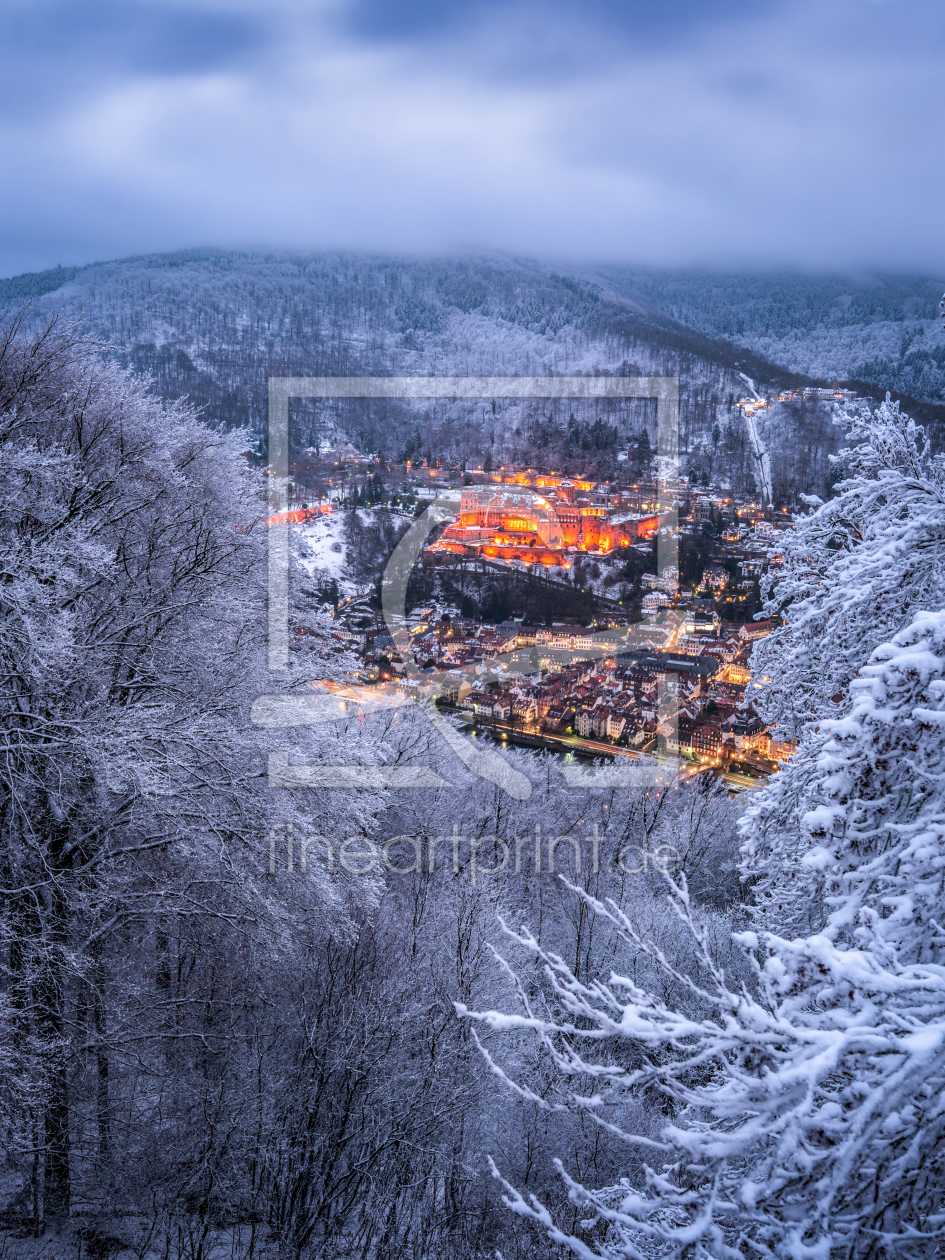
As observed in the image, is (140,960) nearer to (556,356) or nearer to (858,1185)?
(858,1185)

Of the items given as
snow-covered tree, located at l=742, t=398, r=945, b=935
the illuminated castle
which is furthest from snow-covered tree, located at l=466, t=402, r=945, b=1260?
the illuminated castle

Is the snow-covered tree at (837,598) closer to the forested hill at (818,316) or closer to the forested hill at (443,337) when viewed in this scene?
the forested hill at (443,337)

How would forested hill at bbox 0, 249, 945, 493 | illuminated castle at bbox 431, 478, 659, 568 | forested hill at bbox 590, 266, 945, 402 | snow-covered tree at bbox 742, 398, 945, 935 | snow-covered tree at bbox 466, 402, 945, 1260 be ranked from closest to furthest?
snow-covered tree at bbox 466, 402, 945, 1260
snow-covered tree at bbox 742, 398, 945, 935
illuminated castle at bbox 431, 478, 659, 568
forested hill at bbox 0, 249, 945, 493
forested hill at bbox 590, 266, 945, 402

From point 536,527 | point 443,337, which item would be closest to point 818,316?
point 443,337

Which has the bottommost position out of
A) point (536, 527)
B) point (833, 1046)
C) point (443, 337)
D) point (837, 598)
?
point (833, 1046)

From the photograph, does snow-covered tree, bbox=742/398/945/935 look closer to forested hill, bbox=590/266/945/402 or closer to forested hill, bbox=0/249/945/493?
forested hill, bbox=0/249/945/493

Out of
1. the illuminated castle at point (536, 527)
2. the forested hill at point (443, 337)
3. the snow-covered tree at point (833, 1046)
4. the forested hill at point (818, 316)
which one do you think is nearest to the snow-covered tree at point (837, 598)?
the snow-covered tree at point (833, 1046)

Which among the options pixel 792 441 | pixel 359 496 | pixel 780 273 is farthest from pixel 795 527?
pixel 780 273

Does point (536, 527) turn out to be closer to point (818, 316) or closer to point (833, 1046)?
point (833, 1046)
